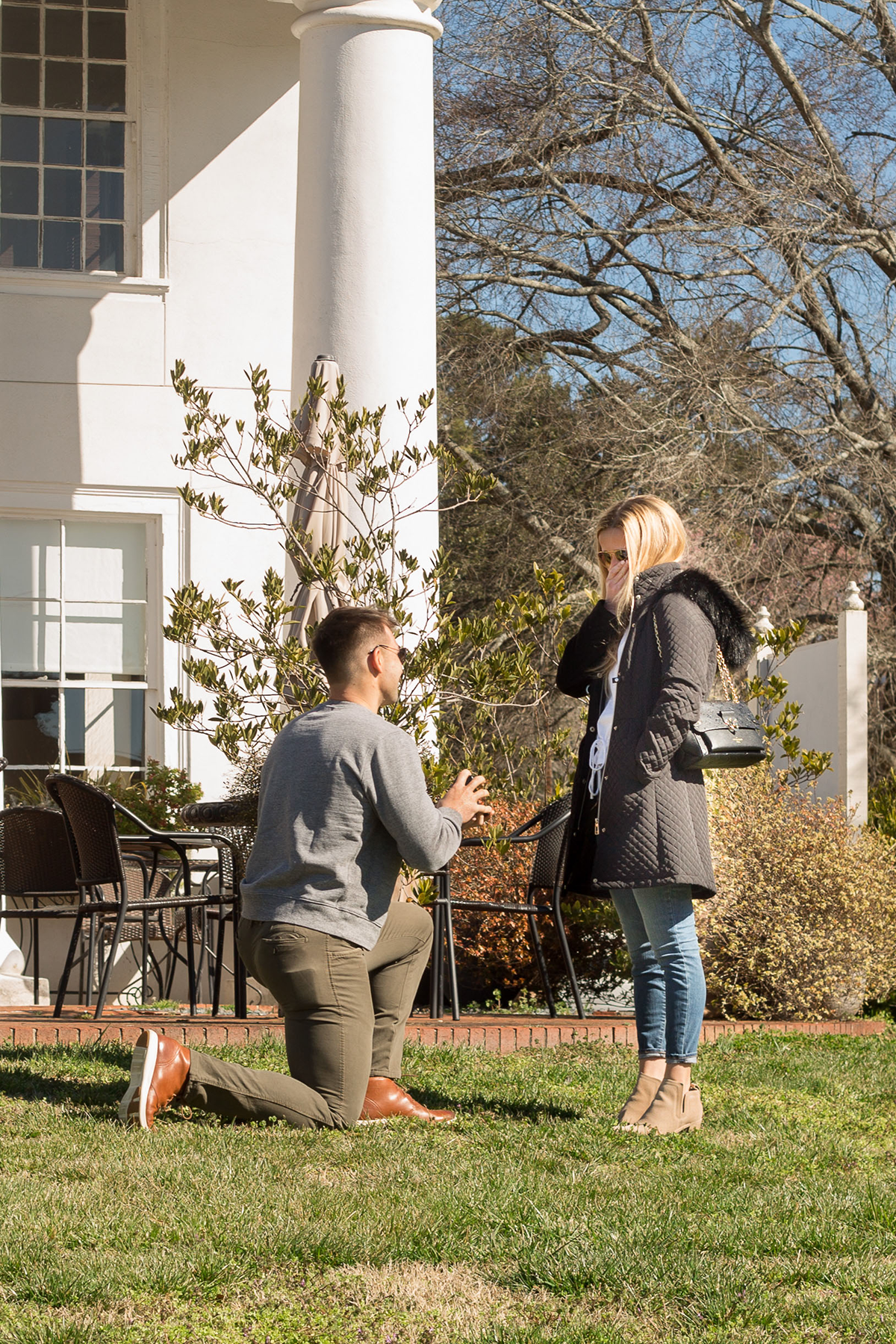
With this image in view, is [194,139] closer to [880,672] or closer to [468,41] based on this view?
[468,41]

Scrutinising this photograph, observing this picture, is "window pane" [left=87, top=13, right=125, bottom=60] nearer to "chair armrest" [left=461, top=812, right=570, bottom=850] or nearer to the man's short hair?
"chair armrest" [left=461, top=812, right=570, bottom=850]

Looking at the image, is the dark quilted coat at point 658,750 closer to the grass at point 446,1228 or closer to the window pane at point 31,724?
the grass at point 446,1228

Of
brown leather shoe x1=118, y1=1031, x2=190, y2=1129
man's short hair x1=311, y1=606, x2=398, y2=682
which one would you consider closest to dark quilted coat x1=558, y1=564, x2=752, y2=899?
man's short hair x1=311, y1=606, x2=398, y2=682

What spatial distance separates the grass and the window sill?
20.9ft

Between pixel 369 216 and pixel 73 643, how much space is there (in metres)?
3.66

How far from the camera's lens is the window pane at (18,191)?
10570 mm

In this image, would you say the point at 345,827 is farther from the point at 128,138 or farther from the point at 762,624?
the point at 128,138

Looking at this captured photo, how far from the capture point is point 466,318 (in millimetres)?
18422

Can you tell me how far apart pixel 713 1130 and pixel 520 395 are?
1411cm

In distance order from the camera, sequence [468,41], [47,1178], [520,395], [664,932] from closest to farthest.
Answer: [47,1178] < [664,932] < [468,41] < [520,395]

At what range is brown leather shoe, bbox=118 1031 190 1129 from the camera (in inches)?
171

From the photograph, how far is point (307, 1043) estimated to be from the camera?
4570mm

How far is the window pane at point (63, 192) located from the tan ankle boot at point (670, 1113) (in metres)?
7.86

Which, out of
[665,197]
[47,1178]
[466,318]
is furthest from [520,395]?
[47,1178]
